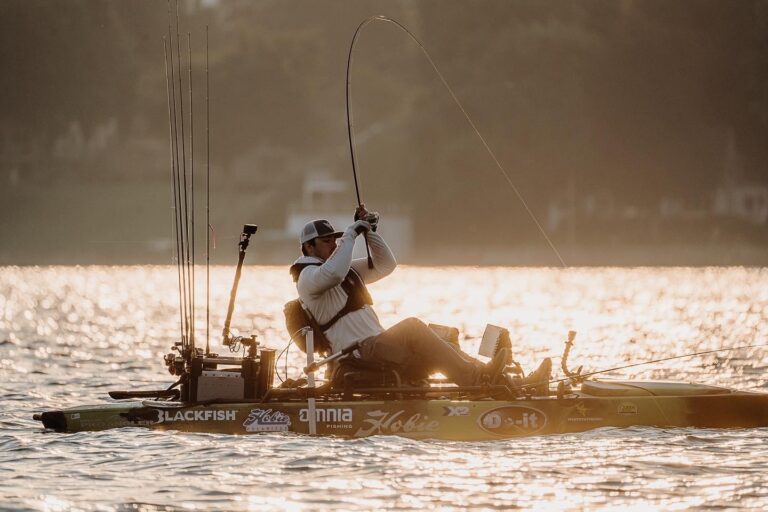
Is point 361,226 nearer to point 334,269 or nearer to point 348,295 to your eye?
point 334,269

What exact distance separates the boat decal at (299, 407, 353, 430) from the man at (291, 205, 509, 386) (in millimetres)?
559

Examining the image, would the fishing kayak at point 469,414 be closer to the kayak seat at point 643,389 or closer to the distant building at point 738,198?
the kayak seat at point 643,389

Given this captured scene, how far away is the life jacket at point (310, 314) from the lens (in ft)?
47.1

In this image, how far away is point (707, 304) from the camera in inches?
2436

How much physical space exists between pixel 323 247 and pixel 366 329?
0.88 meters

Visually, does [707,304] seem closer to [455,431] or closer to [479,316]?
Result: [479,316]

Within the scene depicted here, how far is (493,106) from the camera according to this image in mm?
148750

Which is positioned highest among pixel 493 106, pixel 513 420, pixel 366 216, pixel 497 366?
pixel 493 106

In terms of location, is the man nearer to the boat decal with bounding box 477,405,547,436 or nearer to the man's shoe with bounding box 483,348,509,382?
the man's shoe with bounding box 483,348,509,382

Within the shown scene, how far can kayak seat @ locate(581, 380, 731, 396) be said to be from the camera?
14805mm

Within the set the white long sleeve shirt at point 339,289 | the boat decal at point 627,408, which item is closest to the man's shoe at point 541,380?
the boat decal at point 627,408

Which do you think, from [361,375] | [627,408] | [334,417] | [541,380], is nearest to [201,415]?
[334,417]

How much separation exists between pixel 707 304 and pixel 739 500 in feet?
167

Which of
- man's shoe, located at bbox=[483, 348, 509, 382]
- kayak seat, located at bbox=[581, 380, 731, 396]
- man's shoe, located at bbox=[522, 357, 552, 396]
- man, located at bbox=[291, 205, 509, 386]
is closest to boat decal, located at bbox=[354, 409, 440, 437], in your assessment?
man, located at bbox=[291, 205, 509, 386]
